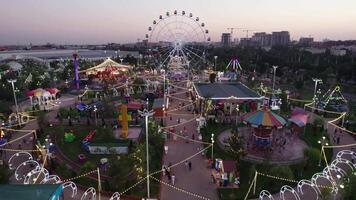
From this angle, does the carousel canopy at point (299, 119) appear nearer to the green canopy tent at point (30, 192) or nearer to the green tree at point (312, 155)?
the green tree at point (312, 155)

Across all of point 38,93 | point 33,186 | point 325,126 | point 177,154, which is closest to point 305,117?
point 325,126

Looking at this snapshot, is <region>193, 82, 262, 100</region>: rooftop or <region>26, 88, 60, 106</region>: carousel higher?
<region>193, 82, 262, 100</region>: rooftop

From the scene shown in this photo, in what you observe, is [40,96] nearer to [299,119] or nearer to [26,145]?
[26,145]

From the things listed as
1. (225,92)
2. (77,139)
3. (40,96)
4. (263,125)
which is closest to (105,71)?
(40,96)

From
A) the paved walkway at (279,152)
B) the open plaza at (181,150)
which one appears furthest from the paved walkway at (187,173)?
the paved walkway at (279,152)

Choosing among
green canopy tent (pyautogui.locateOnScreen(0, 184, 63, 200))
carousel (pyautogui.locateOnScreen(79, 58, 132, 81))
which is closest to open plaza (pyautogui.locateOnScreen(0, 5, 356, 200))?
green canopy tent (pyautogui.locateOnScreen(0, 184, 63, 200))

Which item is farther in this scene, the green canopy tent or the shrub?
the shrub

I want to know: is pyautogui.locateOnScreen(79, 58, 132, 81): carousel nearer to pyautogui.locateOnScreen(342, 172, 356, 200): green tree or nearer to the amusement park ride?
the amusement park ride
